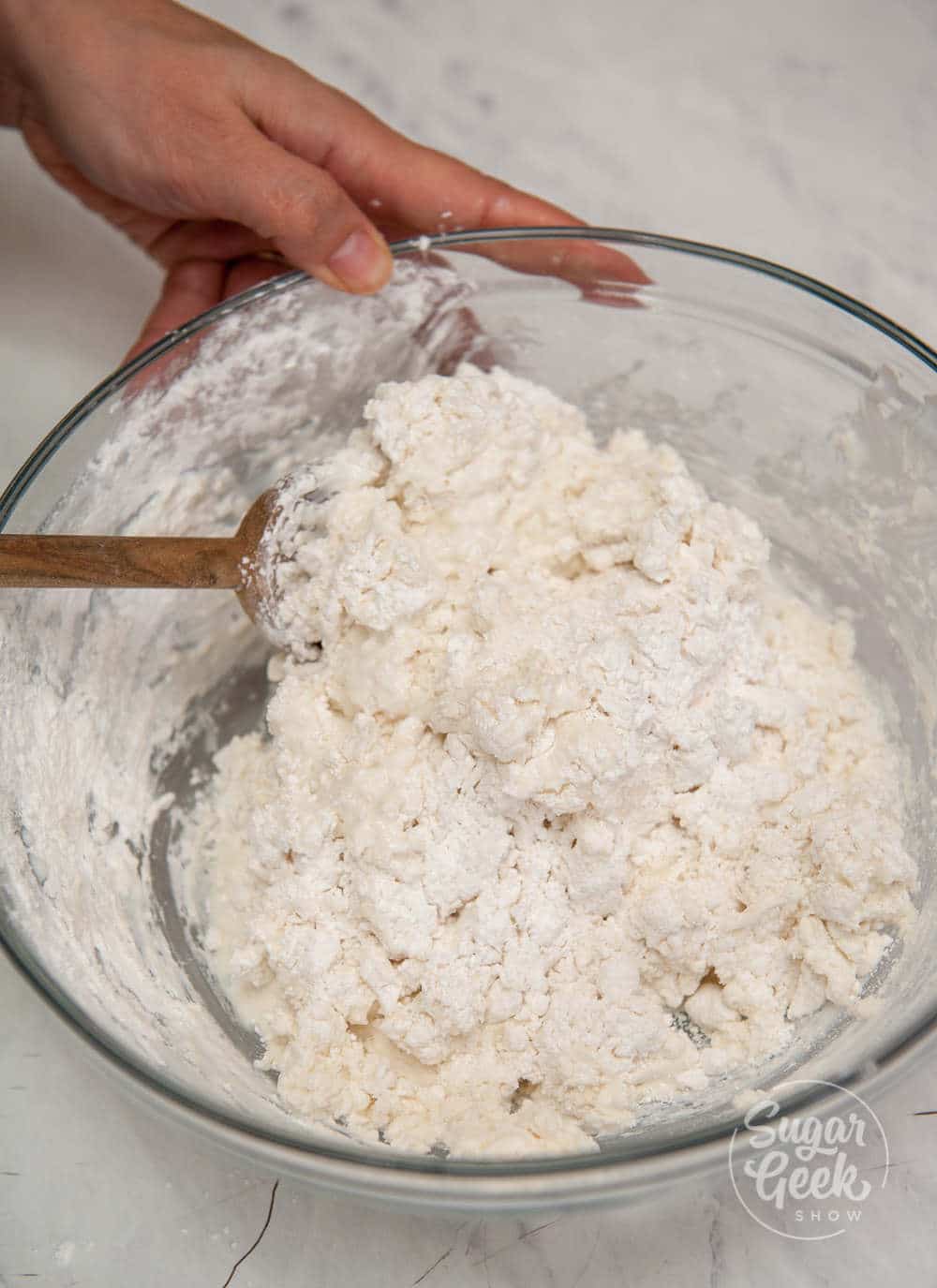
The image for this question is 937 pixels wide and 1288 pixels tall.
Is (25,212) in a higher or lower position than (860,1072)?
lower

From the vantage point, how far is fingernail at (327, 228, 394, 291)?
1.56 metres

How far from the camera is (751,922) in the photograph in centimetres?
137

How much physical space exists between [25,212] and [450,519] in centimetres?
116

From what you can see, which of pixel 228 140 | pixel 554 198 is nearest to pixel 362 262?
pixel 228 140

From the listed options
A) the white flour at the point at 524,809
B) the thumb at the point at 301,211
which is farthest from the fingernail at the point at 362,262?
the white flour at the point at 524,809

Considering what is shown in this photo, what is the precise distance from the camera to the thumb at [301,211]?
154 centimetres

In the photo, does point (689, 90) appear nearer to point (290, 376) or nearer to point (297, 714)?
point (290, 376)

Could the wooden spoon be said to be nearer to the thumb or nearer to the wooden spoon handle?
the wooden spoon handle

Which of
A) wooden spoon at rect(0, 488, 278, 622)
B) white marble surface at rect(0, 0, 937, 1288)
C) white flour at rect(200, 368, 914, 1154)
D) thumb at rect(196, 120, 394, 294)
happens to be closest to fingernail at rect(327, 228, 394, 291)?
thumb at rect(196, 120, 394, 294)

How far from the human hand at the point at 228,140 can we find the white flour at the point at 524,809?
0.32 m

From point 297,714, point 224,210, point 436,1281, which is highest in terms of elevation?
point 224,210

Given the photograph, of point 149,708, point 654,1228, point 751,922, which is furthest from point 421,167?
point 654,1228

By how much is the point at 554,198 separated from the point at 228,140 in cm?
73

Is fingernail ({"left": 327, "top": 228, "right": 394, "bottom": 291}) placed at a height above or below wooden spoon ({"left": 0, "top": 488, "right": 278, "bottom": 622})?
above
